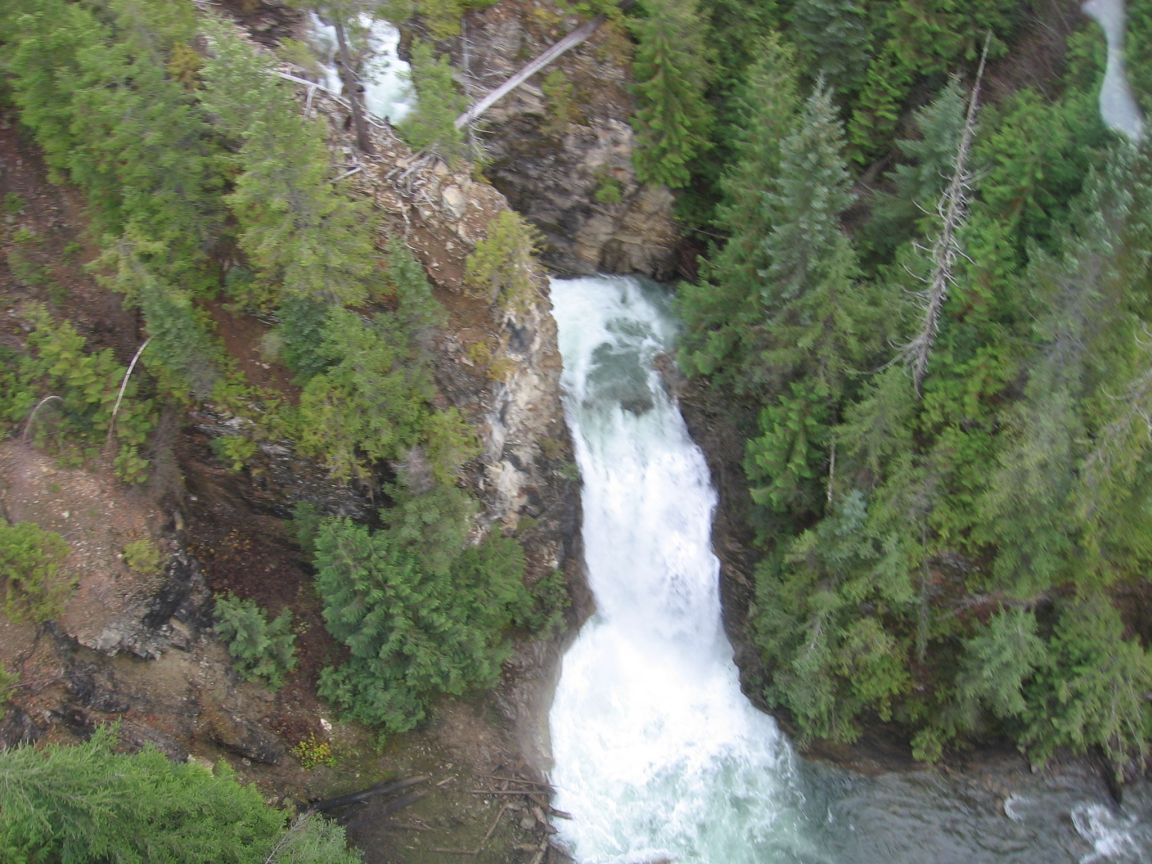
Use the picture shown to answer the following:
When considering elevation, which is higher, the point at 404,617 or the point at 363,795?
the point at 404,617

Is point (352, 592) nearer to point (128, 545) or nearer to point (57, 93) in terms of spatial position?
point (128, 545)

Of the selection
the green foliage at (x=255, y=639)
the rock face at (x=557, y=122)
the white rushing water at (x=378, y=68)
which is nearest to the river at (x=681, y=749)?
the rock face at (x=557, y=122)

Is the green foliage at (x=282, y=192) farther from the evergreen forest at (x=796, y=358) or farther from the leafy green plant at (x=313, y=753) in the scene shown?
the leafy green plant at (x=313, y=753)

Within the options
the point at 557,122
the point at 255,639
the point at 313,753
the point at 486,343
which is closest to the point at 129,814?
the point at 255,639

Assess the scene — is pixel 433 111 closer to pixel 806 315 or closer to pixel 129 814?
pixel 806 315

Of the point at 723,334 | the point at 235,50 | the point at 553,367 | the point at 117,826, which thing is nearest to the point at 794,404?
the point at 723,334

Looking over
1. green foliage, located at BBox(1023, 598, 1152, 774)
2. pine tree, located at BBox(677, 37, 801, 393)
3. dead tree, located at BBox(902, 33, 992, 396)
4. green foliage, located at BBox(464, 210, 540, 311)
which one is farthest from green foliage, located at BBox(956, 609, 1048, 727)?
green foliage, located at BBox(464, 210, 540, 311)
